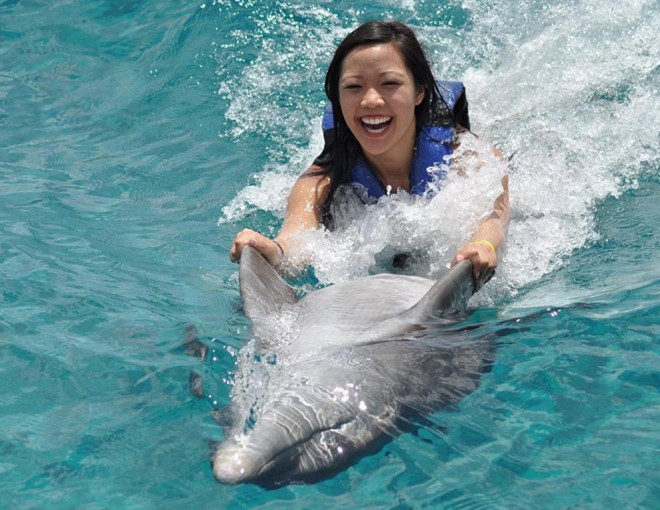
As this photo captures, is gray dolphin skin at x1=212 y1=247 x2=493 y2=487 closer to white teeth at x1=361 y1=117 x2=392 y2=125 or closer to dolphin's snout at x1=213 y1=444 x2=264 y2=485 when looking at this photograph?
dolphin's snout at x1=213 y1=444 x2=264 y2=485

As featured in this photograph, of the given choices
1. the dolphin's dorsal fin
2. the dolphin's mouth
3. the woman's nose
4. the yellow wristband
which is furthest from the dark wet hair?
the dolphin's mouth

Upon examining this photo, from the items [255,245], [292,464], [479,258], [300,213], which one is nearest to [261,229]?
[300,213]

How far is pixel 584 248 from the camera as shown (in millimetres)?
5043

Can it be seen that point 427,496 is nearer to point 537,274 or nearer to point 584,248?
point 537,274

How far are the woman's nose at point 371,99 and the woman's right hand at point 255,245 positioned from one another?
823 mm

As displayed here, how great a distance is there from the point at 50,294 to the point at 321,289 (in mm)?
1379

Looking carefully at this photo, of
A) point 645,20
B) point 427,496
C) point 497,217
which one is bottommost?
point 427,496

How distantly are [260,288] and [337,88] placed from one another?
50.7 inches

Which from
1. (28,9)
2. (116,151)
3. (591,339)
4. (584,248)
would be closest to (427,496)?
(591,339)

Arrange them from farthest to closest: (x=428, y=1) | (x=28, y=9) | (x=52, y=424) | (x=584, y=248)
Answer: (x=28, y=9) < (x=428, y=1) < (x=584, y=248) < (x=52, y=424)

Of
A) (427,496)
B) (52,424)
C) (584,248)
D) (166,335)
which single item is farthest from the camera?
(584,248)

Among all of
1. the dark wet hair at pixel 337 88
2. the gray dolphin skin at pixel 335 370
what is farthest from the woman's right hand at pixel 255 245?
the dark wet hair at pixel 337 88

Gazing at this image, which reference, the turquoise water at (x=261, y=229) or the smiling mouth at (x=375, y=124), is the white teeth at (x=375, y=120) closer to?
the smiling mouth at (x=375, y=124)

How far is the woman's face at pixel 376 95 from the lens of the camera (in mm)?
4688
